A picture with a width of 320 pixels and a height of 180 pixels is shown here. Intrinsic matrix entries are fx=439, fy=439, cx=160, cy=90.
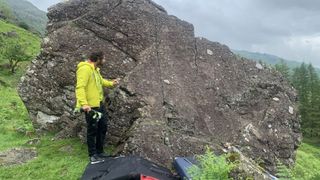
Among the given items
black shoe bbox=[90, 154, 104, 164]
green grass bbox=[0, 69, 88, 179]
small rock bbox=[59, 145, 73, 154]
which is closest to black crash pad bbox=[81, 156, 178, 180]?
black shoe bbox=[90, 154, 104, 164]

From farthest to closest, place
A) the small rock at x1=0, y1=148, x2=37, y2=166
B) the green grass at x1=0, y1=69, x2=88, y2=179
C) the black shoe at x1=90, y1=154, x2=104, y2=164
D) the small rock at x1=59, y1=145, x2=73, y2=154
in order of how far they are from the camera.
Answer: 1. the small rock at x1=59, y1=145, x2=73, y2=154
2. the small rock at x1=0, y1=148, x2=37, y2=166
3. the green grass at x1=0, y1=69, x2=88, y2=179
4. the black shoe at x1=90, y1=154, x2=104, y2=164

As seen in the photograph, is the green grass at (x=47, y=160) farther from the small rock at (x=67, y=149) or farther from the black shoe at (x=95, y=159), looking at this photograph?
the black shoe at (x=95, y=159)

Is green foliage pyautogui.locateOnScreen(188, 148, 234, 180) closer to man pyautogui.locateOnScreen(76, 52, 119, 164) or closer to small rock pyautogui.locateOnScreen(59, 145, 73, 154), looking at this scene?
man pyautogui.locateOnScreen(76, 52, 119, 164)

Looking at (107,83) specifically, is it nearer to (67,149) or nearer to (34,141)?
(67,149)

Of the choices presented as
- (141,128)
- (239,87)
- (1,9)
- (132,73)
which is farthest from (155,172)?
(1,9)

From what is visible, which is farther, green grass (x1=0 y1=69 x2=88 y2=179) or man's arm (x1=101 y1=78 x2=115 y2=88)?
man's arm (x1=101 y1=78 x2=115 y2=88)

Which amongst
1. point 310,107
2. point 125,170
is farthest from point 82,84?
point 310,107

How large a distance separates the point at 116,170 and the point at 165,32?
7.62 m

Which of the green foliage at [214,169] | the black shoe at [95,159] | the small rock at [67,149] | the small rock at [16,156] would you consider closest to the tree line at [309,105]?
the small rock at [67,149]

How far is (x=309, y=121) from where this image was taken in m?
103

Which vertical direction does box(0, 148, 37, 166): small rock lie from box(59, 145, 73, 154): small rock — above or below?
below

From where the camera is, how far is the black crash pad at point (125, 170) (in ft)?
34.6

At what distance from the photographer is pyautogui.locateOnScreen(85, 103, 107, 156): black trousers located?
46.3 feet

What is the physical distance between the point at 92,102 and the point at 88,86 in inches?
20.8
